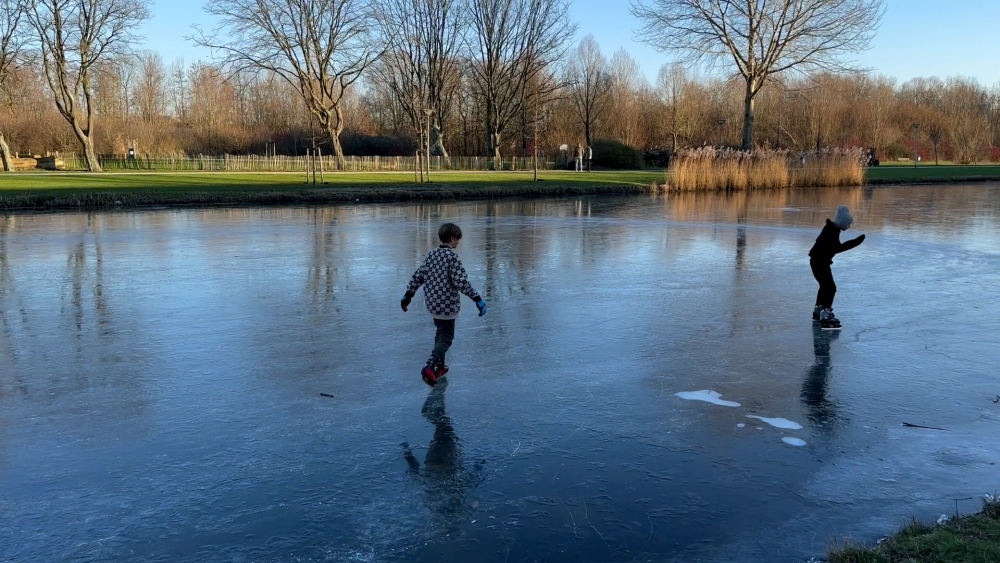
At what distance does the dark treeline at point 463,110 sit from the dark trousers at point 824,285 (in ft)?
115

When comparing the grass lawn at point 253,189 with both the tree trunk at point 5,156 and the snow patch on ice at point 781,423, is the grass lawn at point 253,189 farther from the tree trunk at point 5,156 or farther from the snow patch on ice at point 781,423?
the snow patch on ice at point 781,423

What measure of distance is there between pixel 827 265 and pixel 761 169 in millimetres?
26590

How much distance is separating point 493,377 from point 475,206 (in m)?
19.4

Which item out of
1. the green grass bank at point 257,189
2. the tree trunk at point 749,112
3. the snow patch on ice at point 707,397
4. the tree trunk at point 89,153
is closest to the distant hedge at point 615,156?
the tree trunk at point 749,112

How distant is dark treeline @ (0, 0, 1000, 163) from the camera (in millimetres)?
54031

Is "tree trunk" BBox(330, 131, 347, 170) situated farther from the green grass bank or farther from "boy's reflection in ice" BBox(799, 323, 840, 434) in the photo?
"boy's reflection in ice" BBox(799, 323, 840, 434)

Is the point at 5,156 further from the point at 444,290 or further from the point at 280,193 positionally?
the point at 444,290

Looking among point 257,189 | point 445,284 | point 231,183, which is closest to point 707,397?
point 445,284

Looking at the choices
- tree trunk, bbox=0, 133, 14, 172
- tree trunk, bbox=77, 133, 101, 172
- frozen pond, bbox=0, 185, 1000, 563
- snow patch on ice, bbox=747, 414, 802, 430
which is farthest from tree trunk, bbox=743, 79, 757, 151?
tree trunk, bbox=0, 133, 14, 172

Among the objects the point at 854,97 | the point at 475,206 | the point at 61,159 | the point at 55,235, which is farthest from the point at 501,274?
the point at 854,97

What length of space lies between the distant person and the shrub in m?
44.6

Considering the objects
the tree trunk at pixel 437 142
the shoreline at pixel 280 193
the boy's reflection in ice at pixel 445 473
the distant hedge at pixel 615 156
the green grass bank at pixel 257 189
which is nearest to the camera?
the boy's reflection in ice at pixel 445 473

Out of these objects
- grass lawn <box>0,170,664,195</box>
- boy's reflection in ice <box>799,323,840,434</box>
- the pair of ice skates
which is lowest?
boy's reflection in ice <box>799,323,840,434</box>

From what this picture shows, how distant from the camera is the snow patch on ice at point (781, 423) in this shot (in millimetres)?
5207
